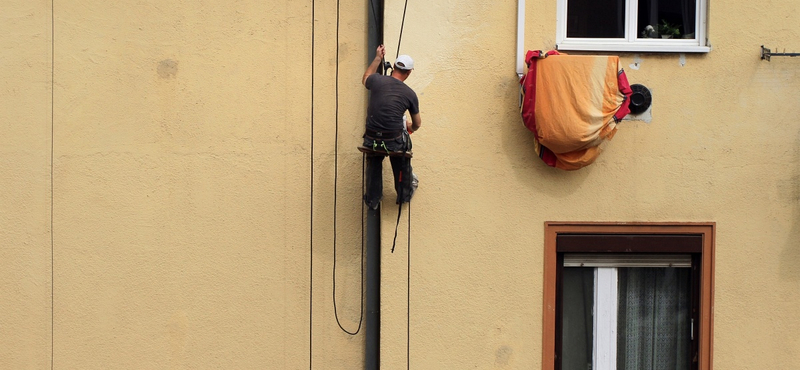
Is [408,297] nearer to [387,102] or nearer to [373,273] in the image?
[373,273]

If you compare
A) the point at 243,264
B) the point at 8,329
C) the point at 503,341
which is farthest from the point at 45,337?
the point at 503,341

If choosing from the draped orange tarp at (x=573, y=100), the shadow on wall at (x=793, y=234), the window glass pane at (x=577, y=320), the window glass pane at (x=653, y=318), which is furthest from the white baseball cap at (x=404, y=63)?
the shadow on wall at (x=793, y=234)

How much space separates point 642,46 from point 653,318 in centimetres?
237

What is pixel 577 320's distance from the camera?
854 cm

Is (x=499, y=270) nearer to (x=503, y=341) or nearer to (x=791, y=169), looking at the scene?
(x=503, y=341)

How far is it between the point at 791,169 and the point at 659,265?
1367 millimetres

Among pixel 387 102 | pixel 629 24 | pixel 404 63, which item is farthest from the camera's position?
pixel 629 24

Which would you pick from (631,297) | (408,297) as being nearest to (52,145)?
(408,297)

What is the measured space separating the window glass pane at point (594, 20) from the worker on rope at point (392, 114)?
5.13 feet

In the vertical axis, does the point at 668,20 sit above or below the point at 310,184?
above

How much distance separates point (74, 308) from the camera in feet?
27.6

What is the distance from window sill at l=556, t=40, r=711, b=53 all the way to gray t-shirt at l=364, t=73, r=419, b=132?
150 centimetres

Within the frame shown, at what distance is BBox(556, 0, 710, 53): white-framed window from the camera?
8312 millimetres

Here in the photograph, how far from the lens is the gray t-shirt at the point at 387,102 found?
7625 mm
